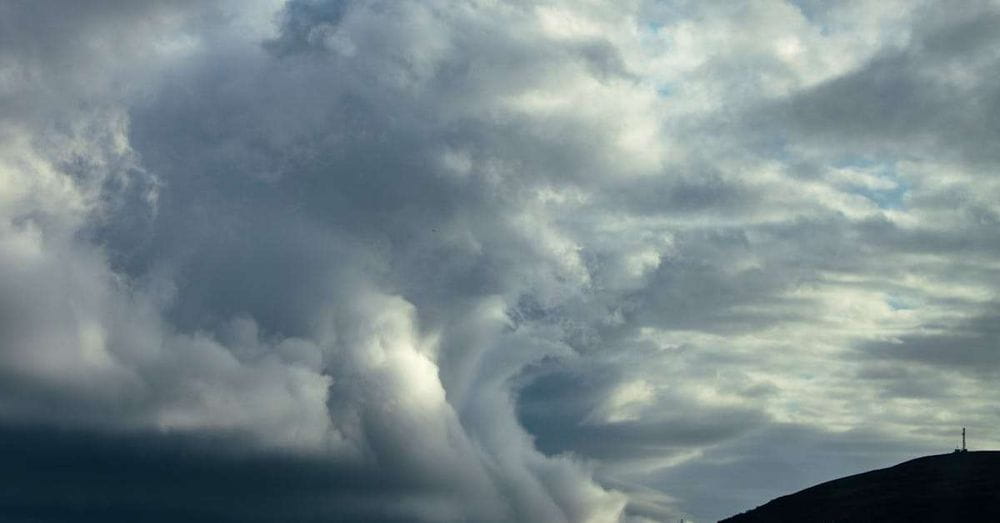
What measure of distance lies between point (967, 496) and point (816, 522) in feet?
73.0

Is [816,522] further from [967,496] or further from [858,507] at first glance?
[967,496]

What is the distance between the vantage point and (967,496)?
627 ft

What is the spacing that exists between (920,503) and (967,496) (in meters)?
6.74

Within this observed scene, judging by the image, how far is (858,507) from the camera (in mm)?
198750

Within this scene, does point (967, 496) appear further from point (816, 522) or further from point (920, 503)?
point (816, 522)

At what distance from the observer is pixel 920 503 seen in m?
194

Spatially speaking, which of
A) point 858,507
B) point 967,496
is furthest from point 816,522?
point 967,496

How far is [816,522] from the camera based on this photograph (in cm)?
19950

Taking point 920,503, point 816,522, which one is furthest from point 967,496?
point 816,522

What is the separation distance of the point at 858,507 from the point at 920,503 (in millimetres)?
9314

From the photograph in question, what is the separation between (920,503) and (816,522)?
51.0ft
